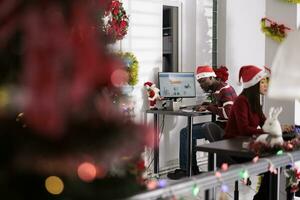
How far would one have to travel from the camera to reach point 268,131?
2709mm

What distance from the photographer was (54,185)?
0.72 m

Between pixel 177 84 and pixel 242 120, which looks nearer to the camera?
pixel 242 120

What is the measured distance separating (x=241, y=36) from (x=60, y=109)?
22.1 ft

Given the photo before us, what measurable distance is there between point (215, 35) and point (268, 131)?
4258mm

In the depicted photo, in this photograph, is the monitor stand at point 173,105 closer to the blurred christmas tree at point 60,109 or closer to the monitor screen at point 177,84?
the monitor screen at point 177,84

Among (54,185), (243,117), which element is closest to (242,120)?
(243,117)

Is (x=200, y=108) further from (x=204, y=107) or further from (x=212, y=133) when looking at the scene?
(x=212, y=133)

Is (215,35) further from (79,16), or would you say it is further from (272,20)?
(79,16)

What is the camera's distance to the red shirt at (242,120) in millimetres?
3646

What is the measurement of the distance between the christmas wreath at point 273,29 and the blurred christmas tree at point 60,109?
224 inches

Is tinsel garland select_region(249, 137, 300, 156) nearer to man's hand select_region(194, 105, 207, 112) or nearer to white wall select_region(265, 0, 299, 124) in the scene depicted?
man's hand select_region(194, 105, 207, 112)

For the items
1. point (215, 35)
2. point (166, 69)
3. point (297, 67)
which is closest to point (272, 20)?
point (215, 35)

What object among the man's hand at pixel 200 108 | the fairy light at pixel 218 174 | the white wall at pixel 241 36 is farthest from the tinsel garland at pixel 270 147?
the white wall at pixel 241 36

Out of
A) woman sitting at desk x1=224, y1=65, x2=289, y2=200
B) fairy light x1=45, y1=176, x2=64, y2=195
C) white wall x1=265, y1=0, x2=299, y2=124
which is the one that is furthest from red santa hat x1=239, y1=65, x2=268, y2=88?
fairy light x1=45, y1=176, x2=64, y2=195
